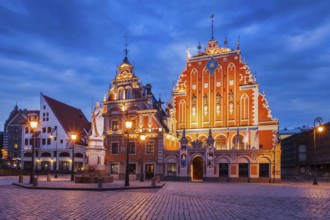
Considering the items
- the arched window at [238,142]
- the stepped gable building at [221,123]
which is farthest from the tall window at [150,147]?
the arched window at [238,142]

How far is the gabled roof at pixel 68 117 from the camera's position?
223ft

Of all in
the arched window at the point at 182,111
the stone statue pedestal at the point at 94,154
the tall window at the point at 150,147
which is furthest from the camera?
the arched window at the point at 182,111

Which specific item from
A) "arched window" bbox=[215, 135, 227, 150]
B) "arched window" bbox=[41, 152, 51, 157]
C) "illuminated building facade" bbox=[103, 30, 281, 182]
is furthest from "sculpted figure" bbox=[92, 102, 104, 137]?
"arched window" bbox=[41, 152, 51, 157]

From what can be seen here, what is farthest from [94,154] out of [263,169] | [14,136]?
[14,136]

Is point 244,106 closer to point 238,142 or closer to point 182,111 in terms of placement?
point 238,142

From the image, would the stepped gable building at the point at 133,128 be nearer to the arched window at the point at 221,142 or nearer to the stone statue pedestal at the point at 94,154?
the arched window at the point at 221,142

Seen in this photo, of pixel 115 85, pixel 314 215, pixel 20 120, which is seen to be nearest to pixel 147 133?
pixel 115 85

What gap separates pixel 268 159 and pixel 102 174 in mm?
22122

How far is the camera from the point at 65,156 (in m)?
66.9

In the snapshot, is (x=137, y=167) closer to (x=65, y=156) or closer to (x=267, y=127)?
(x=267, y=127)

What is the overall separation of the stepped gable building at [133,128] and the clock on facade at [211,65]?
9.53 m

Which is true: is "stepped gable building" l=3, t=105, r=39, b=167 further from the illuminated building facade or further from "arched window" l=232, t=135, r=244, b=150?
"arched window" l=232, t=135, r=244, b=150

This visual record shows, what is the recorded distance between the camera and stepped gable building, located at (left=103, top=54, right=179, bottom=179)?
148 feet

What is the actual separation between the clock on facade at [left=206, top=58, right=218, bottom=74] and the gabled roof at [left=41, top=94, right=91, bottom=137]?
1340 inches
